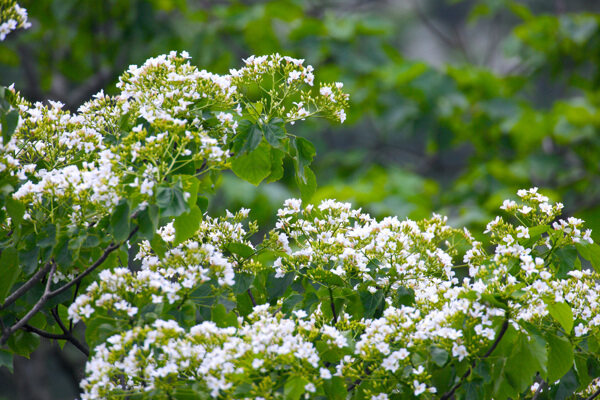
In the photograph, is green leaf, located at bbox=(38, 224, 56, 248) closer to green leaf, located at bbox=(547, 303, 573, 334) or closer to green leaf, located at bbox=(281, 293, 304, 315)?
green leaf, located at bbox=(281, 293, 304, 315)

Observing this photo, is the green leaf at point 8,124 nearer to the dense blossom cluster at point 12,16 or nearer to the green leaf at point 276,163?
the dense blossom cluster at point 12,16

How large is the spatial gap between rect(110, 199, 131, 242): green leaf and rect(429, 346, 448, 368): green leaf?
91 cm

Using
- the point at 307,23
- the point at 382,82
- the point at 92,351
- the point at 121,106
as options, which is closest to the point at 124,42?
the point at 307,23

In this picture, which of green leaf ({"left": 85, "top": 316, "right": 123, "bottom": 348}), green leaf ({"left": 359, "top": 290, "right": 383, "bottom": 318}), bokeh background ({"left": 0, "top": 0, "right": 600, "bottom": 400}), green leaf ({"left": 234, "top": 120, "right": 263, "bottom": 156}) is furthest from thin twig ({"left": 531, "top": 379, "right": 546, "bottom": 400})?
bokeh background ({"left": 0, "top": 0, "right": 600, "bottom": 400})

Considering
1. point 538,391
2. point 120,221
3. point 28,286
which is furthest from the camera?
point 538,391

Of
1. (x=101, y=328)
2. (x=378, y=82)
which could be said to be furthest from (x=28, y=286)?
(x=378, y=82)

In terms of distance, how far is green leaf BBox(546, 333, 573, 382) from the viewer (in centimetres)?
190

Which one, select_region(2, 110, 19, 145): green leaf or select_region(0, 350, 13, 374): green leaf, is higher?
select_region(2, 110, 19, 145): green leaf

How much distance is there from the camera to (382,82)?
869 cm

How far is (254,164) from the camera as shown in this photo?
2.10 m

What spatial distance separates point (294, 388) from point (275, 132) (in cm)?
83

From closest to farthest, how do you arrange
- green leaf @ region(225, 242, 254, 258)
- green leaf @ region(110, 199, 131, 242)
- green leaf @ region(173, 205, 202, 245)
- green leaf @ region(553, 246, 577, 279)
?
green leaf @ region(110, 199, 131, 242) → green leaf @ region(173, 205, 202, 245) → green leaf @ region(553, 246, 577, 279) → green leaf @ region(225, 242, 254, 258)

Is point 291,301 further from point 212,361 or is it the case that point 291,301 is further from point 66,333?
point 66,333

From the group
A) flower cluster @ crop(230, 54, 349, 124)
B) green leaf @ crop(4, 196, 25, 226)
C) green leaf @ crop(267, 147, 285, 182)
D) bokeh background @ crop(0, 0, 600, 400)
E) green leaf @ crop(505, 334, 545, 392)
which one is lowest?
green leaf @ crop(505, 334, 545, 392)
